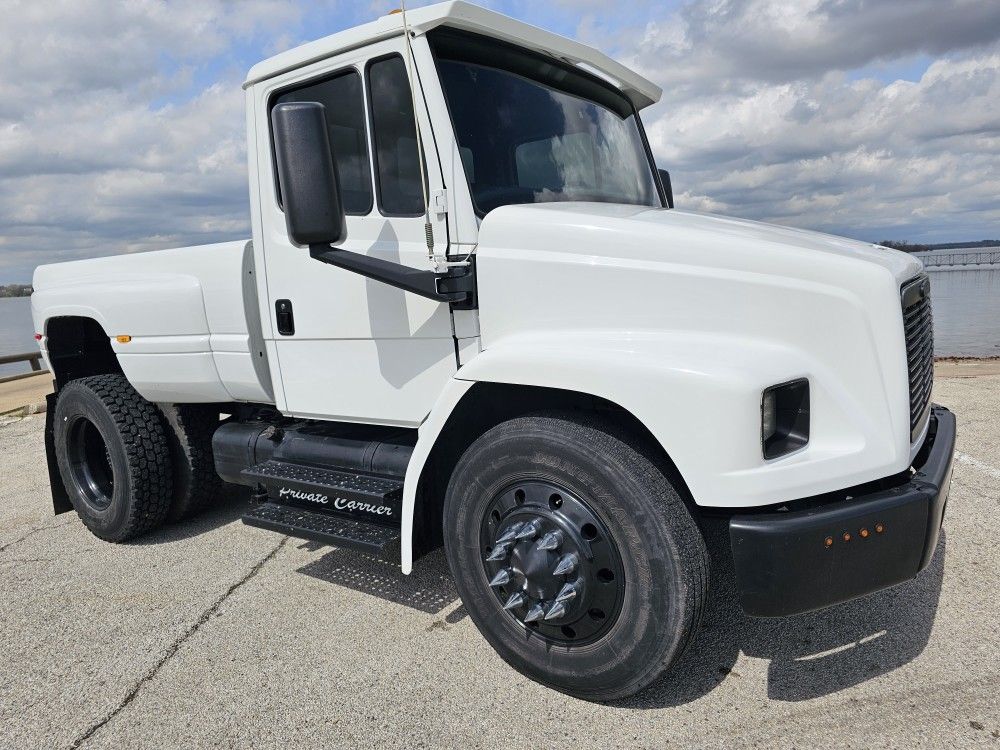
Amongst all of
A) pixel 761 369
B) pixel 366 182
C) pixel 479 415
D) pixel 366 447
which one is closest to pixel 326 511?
pixel 366 447

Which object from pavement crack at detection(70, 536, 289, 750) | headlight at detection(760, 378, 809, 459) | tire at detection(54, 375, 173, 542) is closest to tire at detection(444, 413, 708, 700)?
headlight at detection(760, 378, 809, 459)

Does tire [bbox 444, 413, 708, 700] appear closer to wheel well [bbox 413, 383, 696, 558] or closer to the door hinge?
wheel well [bbox 413, 383, 696, 558]

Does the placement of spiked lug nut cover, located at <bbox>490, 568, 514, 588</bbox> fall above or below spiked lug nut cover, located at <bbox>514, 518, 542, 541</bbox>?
below

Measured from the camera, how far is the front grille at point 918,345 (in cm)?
240

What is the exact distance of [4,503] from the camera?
19.2 feet

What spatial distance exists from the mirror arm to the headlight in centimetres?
120

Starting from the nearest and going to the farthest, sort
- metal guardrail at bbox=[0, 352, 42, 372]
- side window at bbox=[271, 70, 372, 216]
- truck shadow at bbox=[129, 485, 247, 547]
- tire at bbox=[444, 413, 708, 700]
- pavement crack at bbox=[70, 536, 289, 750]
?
tire at bbox=[444, 413, 708, 700] < pavement crack at bbox=[70, 536, 289, 750] < side window at bbox=[271, 70, 372, 216] < truck shadow at bbox=[129, 485, 247, 547] < metal guardrail at bbox=[0, 352, 42, 372]

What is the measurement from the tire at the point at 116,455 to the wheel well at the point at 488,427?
2268mm

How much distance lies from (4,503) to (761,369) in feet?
20.5

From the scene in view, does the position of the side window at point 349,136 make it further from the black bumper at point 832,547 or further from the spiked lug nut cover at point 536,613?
the black bumper at point 832,547

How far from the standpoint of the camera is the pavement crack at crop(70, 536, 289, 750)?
268cm

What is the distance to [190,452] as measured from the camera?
4531 mm

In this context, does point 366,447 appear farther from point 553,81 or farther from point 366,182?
point 553,81

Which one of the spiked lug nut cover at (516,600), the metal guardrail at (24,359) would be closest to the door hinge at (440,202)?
the spiked lug nut cover at (516,600)
